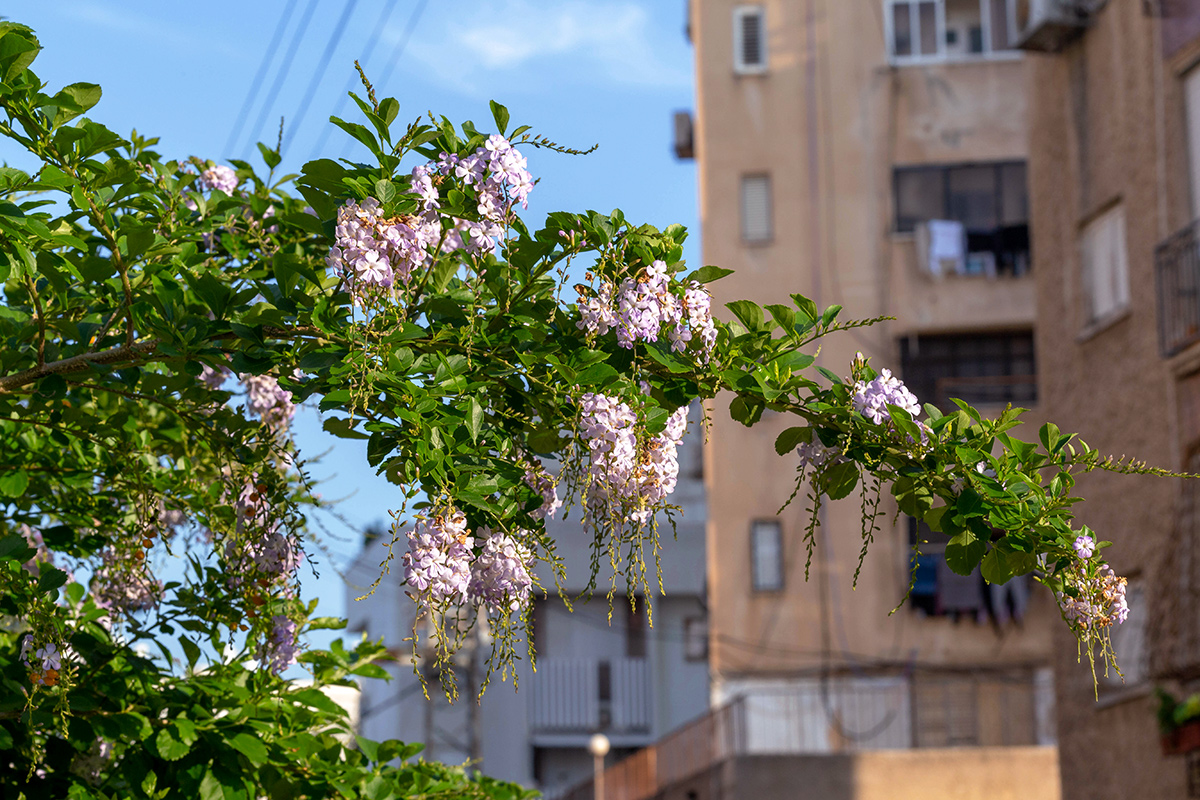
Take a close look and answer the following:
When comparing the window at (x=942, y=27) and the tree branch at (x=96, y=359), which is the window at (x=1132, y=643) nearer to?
the tree branch at (x=96, y=359)

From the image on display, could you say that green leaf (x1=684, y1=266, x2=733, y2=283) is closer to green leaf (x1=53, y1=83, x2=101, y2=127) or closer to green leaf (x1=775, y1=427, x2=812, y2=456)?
green leaf (x1=775, y1=427, x2=812, y2=456)

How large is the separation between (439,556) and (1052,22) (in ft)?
43.0

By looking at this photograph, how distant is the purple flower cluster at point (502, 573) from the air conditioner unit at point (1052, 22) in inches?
500

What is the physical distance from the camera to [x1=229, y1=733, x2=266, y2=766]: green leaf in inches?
175

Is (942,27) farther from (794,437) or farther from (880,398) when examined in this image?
(880,398)

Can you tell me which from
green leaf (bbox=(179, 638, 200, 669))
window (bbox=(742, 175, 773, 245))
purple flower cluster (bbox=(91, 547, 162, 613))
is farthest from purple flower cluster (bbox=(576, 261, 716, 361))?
window (bbox=(742, 175, 773, 245))

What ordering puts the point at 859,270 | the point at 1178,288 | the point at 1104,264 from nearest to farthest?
the point at 1178,288 < the point at 1104,264 < the point at 859,270

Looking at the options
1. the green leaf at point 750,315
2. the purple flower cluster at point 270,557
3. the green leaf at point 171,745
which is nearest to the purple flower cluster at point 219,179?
the purple flower cluster at point 270,557

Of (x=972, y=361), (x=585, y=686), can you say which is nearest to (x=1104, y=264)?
(x=972, y=361)

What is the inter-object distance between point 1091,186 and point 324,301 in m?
12.8

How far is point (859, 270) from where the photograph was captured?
26766mm

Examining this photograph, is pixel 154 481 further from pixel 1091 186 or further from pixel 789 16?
pixel 789 16

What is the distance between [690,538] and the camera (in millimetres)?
36781

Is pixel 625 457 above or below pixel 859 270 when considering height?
below
